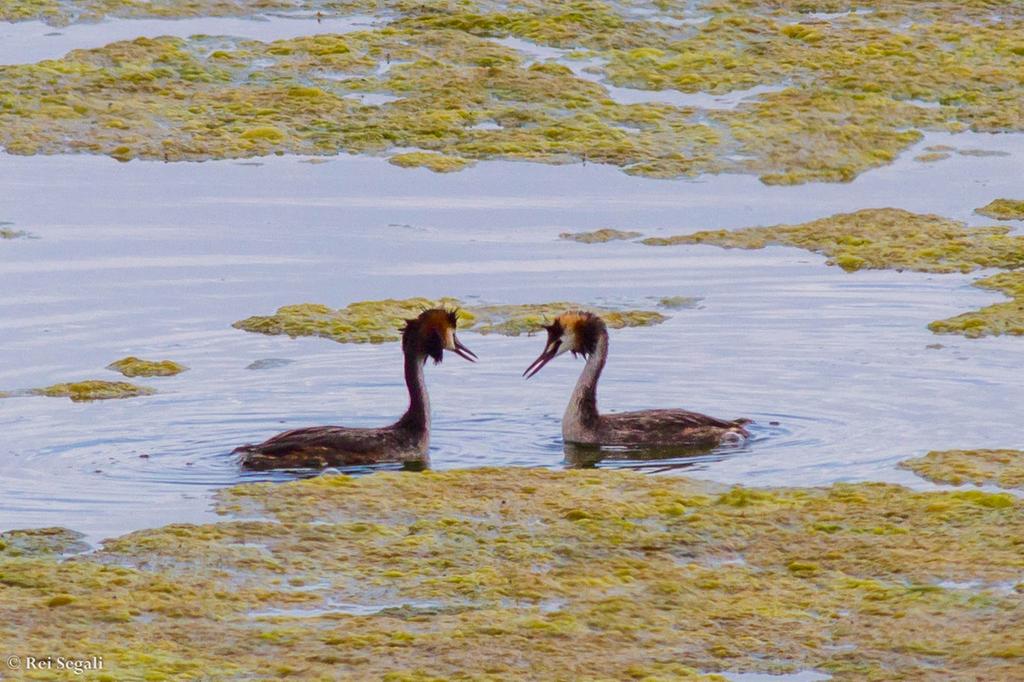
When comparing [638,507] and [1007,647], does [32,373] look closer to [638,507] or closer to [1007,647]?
[638,507]

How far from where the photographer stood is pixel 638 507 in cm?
1005

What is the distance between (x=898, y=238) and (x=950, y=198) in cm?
120

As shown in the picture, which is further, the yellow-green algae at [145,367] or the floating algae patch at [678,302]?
the floating algae patch at [678,302]

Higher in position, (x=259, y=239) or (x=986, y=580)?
(x=259, y=239)

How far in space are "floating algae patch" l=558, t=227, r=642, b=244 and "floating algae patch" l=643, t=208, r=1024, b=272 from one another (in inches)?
8.9

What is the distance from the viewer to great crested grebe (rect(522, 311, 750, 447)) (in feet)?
40.2

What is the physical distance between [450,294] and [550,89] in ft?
16.6

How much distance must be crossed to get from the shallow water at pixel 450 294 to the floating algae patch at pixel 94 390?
14 cm

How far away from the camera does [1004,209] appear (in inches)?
667

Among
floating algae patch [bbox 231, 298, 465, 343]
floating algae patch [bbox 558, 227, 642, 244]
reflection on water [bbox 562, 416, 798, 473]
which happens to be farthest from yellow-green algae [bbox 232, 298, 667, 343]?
reflection on water [bbox 562, 416, 798, 473]

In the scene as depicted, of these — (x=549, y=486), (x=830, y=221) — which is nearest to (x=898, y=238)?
(x=830, y=221)

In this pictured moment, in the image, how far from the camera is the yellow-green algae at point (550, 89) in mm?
18391

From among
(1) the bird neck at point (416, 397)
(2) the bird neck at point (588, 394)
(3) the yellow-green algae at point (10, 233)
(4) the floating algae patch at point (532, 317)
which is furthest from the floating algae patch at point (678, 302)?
(3) the yellow-green algae at point (10, 233)

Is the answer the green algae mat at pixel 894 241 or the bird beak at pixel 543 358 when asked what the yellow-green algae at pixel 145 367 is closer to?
the bird beak at pixel 543 358
